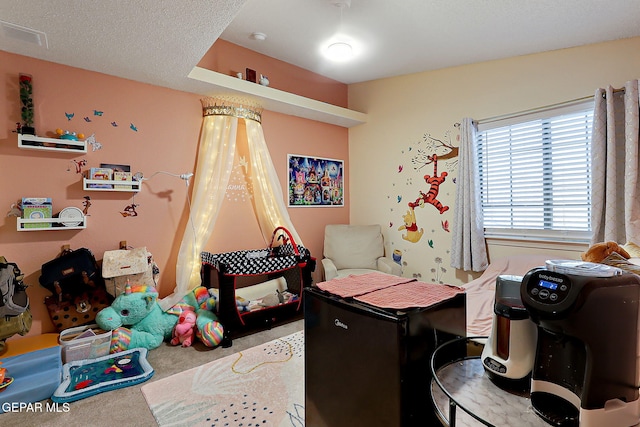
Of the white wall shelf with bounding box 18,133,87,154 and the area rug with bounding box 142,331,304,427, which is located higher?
the white wall shelf with bounding box 18,133,87,154

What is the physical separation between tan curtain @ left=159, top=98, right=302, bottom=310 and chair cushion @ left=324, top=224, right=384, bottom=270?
0.60m

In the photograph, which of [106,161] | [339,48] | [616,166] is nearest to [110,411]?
[106,161]

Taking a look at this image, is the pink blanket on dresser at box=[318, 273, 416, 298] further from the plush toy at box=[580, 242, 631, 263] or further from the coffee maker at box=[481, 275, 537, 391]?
the plush toy at box=[580, 242, 631, 263]

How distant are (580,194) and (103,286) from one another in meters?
4.20

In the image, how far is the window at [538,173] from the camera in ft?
8.50

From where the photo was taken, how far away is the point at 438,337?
100 centimetres

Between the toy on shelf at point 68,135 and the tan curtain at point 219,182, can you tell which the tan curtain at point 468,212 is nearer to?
the tan curtain at point 219,182

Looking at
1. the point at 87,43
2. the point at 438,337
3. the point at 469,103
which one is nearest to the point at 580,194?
the point at 469,103

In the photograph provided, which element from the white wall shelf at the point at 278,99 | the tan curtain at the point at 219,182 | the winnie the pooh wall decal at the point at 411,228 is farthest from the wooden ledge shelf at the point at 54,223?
the winnie the pooh wall decal at the point at 411,228

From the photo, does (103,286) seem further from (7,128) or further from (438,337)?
(438,337)

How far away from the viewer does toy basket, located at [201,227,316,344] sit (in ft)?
8.68

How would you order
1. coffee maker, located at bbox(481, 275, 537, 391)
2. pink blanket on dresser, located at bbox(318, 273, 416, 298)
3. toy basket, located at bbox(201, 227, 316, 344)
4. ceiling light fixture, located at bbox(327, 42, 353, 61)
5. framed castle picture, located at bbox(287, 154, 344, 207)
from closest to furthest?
coffee maker, located at bbox(481, 275, 537, 391) → pink blanket on dresser, located at bbox(318, 273, 416, 298) → toy basket, located at bbox(201, 227, 316, 344) → ceiling light fixture, located at bbox(327, 42, 353, 61) → framed castle picture, located at bbox(287, 154, 344, 207)

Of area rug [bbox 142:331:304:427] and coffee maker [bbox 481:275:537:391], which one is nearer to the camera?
coffee maker [bbox 481:275:537:391]

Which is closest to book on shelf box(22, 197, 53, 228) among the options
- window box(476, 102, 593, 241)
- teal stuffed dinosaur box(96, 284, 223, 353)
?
teal stuffed dinosaur box(96, 284, 223, 353)
